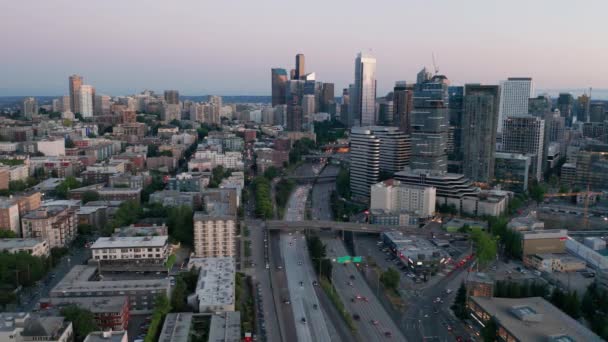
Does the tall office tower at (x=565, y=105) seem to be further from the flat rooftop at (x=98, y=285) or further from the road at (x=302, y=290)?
the flat rooftop at (x=98, y=285)

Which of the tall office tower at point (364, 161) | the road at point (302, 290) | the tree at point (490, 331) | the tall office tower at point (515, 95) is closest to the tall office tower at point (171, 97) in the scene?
the tall office tower at point (515, 95)

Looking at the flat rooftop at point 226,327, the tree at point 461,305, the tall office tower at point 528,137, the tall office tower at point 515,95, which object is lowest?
the tree at point 461,305

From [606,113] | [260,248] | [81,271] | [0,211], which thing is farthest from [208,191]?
[606,113]

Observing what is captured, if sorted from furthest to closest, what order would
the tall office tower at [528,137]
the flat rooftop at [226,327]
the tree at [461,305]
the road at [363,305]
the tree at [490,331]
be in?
→ the tall office tower at [528,137], the tree at [461,305], the road at [363,305], the tree at [490,331], the flat rooftop at [226,327]

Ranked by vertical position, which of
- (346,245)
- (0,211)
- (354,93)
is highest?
(354,93)

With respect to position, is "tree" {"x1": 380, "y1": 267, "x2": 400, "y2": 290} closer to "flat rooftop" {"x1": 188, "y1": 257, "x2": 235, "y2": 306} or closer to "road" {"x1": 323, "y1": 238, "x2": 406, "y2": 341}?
"road" {"x1": 323, "y1": 238, "x2": 406, "y2": 341}

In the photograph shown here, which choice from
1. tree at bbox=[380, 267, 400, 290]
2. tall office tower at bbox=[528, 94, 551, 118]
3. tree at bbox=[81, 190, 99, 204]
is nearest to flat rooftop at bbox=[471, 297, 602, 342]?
tree at bbox=[380, 267, 400, 290]

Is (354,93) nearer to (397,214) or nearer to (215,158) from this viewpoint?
(215,158)
